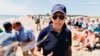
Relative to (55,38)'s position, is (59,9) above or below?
above

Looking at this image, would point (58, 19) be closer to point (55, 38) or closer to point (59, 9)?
point (59, 9)

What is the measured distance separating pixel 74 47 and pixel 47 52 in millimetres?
10821

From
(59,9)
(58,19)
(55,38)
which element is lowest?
(55,38)

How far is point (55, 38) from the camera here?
9.73 feet

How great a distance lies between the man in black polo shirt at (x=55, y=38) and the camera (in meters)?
2.92

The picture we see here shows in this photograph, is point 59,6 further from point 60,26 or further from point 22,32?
point 22,32

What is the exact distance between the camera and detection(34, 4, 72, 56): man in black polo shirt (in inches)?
115

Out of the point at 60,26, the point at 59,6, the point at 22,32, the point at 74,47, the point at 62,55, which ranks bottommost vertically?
the point at 74,47

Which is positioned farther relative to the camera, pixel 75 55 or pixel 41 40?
pixel 75 55

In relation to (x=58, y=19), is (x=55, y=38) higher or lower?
lower

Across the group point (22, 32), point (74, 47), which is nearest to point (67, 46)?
point (22, 32)

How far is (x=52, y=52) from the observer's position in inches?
114

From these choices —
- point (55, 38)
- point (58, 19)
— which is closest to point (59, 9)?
point (58, 19)

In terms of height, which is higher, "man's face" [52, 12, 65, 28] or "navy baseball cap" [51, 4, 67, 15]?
"navy baseball cap" [51, 4, 67, 15]
